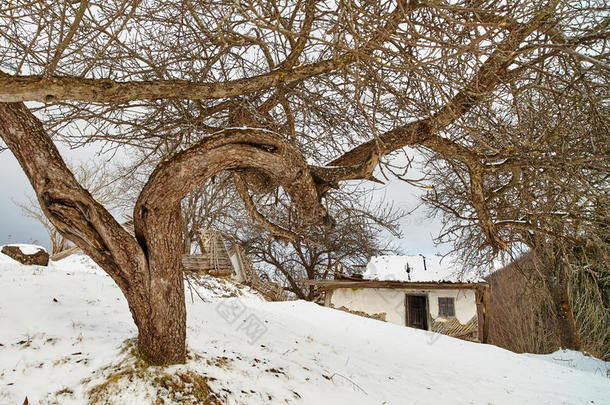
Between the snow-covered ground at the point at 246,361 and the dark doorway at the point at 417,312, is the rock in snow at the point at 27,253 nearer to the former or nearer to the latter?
the snow-covered ground at the point at 246,361

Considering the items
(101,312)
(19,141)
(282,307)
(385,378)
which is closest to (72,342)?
(101,312)

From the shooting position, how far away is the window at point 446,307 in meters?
13.6

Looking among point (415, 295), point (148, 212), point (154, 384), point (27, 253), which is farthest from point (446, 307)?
point (27, 253)

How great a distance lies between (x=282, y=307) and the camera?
8367mm

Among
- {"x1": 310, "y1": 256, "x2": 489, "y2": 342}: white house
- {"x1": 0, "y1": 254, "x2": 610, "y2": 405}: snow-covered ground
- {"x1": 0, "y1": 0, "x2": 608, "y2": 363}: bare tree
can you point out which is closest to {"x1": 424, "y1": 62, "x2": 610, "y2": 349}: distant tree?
{"x1": 0, "y1": 0, "x2": 608, "y2": 363}: bare tree

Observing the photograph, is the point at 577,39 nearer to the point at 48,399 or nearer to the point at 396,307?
the point at 48,399

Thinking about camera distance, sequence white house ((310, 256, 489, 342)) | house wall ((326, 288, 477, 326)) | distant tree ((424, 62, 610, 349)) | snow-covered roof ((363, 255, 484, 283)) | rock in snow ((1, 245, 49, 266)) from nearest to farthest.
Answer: distant tree ((424, 62, 610, 349)) → rock in snow ((1, 245, 49, 266)) → white house ((310, 256, 489, 342)) → house wall ((326, 288, 477, 326)) → snow-covered roof ((363, 255, 484, 283))

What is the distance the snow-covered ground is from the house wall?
614 cm

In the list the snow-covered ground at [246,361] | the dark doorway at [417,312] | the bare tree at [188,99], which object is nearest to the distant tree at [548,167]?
the bare tree at [188,99]

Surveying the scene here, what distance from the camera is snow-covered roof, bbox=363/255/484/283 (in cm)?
1380

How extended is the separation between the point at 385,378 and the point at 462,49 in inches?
160

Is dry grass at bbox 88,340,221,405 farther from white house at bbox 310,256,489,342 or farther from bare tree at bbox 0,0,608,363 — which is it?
white house at bbox 310,256,489,342

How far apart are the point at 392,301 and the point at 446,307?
2.02 metres

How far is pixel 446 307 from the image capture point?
13.7m
